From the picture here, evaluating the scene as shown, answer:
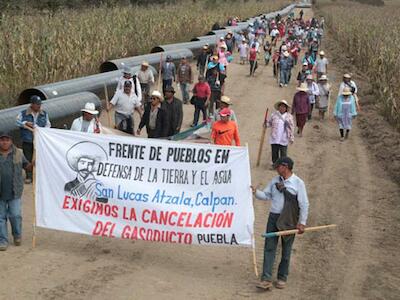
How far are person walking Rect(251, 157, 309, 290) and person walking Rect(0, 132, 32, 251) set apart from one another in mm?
3397

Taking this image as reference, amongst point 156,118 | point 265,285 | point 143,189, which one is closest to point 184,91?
point 156,118

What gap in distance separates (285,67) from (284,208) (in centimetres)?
1805

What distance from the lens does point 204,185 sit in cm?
835

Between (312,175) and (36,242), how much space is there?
22.8ft

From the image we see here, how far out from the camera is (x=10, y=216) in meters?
8.68

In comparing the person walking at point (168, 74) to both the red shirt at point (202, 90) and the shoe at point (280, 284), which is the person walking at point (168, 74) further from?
the shoe at point (280, 284)

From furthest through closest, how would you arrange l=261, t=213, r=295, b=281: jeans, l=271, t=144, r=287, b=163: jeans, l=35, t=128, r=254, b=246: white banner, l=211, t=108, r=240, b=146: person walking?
l=271, t=144, r=287, b=163: jeans → l=211, t=108, r=240, b=146: person walking → l=35, t=128, r=254, b=246: white banner → l=261, t=213, r=295, b=281: jeans

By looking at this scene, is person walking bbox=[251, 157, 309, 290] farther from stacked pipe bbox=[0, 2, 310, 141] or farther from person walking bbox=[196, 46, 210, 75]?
person walking bbox=[196, 46, 210, 75]

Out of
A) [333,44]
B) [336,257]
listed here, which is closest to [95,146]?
[336,257]

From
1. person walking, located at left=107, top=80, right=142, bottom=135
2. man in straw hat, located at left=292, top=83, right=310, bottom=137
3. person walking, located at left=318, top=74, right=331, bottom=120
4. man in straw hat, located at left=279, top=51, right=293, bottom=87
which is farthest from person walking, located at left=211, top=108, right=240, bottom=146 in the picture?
man in straw hat, located at left=279, top=51, right=293, bottom=87

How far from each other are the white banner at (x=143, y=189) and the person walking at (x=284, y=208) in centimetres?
52

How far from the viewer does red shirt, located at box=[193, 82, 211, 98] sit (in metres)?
15.9

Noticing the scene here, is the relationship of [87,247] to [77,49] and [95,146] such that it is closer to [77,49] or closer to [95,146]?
[95,146]

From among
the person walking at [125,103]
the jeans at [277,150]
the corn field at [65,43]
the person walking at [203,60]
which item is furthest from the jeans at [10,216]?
the person walking at [203,60]
